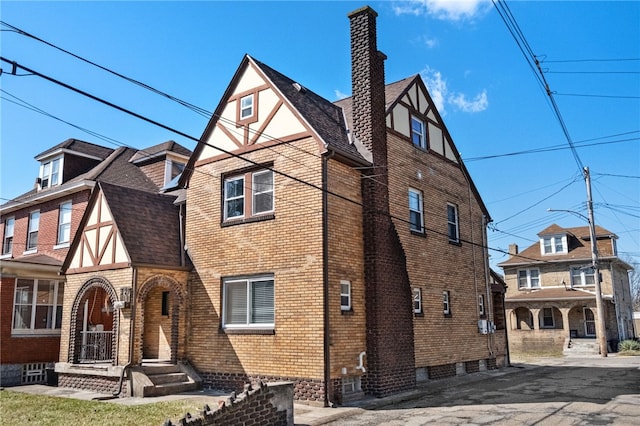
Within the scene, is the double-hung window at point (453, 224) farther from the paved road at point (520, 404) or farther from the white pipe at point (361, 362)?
the white pipe at point (361, 362)

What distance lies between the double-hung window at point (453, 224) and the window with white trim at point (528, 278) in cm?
2372

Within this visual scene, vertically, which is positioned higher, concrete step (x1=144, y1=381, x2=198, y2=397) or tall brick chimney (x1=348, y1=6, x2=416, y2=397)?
tall brick chimney (x1=348, y1=6, x2=416, y2=397)

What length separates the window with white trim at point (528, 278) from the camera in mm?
40537

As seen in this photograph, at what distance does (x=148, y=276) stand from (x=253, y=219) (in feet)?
11.4

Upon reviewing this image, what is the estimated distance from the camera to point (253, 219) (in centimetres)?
1477

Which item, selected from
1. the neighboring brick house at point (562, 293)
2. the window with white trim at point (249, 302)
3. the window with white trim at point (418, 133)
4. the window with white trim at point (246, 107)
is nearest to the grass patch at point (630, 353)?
the neighboring brick house at point (562, 293)

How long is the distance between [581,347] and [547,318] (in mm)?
5437

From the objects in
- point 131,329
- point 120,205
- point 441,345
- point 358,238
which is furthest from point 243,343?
point 441,345

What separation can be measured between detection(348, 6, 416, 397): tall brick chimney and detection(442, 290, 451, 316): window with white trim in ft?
11.0

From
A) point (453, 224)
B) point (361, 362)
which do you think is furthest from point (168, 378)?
point (453, 224)

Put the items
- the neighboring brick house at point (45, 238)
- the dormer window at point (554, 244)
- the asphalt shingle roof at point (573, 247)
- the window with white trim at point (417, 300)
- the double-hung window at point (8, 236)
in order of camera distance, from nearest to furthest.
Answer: the window with white trim at point (417, 300) < the neighboring brick house at point (45, 238) < the double-hung window at point (8, 236) < the asphalt shingle roof at point (573, 247) < the dormer window at point (554, 244)

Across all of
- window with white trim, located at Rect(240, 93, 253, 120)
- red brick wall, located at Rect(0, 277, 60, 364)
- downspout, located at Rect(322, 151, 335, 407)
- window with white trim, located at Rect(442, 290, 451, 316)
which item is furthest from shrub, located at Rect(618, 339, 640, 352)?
red brick wall, located at Rect(0, 277, 60, 364)

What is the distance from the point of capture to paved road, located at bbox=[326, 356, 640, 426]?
35.1ft

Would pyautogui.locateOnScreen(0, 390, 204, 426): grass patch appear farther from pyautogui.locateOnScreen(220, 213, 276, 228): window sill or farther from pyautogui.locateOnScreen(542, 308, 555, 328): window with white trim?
pyautogui.locateOnScreen(542, 308, 555, 328): window with white trim
